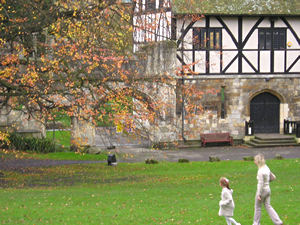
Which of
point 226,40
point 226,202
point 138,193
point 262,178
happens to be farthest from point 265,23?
point 226,202

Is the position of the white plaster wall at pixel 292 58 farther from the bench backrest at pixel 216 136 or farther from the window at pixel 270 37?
the bench backrest at pixel 216 136

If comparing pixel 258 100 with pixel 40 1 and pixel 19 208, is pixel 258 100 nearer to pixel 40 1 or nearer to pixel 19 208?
pixel 40 1

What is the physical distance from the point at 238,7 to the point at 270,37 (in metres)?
2.50

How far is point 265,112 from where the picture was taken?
2869 cm

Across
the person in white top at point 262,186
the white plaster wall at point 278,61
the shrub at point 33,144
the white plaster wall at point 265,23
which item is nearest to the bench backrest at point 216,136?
the white plaster wall at point 278,61

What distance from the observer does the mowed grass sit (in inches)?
427

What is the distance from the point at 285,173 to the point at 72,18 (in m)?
9.03

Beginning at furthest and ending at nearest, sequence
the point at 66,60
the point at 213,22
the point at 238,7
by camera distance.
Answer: the point at 238,7, the point at 213,22, the point at 66,60

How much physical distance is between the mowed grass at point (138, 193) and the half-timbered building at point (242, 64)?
7478mm

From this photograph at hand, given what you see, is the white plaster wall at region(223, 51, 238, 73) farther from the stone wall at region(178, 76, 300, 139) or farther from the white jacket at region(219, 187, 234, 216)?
the white jacket at region(219, 187, 234, 216)

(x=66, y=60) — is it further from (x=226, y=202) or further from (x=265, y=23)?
(x=265, y=23)

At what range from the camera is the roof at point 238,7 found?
2630 centimetres

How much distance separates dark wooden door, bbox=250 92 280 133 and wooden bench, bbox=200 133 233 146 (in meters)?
1.91

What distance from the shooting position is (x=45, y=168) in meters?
20.2
